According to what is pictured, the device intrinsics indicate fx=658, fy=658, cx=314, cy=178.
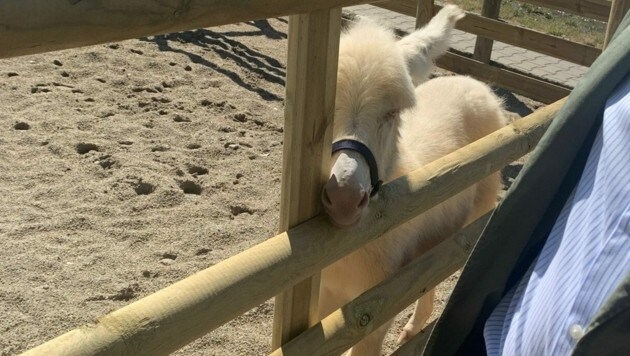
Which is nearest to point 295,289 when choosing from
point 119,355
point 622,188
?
point 119,355

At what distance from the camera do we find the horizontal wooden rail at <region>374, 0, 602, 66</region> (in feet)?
21.6

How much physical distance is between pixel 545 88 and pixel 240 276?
19.4 feet

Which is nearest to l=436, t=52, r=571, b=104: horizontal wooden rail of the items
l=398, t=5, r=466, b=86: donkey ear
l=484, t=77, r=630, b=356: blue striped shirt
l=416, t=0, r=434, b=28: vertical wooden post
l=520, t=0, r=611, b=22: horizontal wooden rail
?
l=520, t=0, r=611, b=22: horizontal wooden rail

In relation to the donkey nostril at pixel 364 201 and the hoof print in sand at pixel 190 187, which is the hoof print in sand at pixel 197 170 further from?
the donkey nostril at pixel 364 201

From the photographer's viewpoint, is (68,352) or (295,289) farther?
(295,289)

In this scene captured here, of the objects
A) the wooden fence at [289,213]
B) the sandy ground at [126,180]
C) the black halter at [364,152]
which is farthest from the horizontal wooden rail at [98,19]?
the sandy ground at [126,180]

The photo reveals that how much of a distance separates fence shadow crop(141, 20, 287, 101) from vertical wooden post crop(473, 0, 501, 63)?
2274mm

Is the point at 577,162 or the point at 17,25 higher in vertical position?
the point at 17,25

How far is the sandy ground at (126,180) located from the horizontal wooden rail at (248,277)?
1.50 metres

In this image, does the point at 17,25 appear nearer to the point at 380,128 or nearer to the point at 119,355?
the point at 119,355

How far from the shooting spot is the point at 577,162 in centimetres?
135

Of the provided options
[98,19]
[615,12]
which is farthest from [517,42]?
[98,19]

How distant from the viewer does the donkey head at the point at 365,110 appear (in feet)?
6.25

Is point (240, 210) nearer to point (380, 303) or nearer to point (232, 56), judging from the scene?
point (380, 303)
